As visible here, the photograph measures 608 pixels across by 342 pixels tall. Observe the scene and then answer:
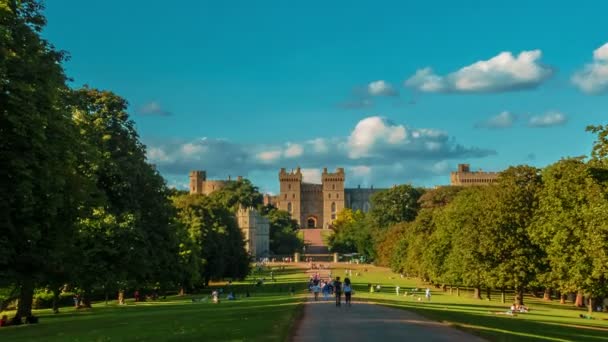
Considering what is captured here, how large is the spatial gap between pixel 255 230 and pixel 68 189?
147 meters

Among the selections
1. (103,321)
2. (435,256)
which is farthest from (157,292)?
(103,321)

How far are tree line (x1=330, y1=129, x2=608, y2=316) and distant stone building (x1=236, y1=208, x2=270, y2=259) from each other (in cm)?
9484

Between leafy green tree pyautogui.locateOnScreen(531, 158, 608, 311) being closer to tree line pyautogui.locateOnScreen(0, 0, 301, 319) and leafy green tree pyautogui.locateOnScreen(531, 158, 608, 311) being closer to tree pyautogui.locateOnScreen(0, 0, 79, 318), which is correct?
tree line pyautogui.locateOnScreen(0, 0, 301, 319)

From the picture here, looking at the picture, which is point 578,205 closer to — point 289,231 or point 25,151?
point 25,151

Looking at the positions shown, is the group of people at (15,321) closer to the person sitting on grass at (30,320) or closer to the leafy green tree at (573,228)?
the person sitting on grass at (30,320)

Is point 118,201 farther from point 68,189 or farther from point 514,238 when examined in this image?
point 514,238

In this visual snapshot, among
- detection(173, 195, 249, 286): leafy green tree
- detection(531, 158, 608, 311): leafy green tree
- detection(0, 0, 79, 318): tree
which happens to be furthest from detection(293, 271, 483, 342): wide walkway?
detection(173, 195, 249, 286): leafy green tree

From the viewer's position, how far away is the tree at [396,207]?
139m

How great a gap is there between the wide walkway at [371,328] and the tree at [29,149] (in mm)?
8298

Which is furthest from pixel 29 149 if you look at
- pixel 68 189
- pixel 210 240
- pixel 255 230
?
pixel 255 230

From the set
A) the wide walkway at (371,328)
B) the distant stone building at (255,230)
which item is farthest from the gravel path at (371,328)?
the distant stone building at (255,230)

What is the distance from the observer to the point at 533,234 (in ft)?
165

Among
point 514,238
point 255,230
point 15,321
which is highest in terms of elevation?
point 255,230

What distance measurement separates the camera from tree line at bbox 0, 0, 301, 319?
76.0ft
